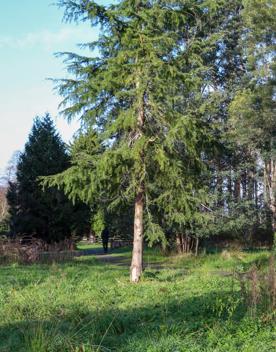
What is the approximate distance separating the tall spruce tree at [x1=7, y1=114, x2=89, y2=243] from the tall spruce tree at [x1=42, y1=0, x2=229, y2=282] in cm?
1296

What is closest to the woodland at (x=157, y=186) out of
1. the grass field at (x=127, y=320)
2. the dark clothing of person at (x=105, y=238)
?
the grass field at (x=127, y=320)

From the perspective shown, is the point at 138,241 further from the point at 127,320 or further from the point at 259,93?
the point at 259,93

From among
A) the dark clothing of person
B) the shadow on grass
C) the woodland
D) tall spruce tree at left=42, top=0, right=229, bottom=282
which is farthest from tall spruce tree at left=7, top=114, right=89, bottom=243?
the shadow on grass

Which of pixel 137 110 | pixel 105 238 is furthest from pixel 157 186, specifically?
pixel 105 238

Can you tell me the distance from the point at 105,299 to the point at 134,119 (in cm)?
507

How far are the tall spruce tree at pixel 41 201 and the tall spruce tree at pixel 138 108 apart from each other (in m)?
13.0

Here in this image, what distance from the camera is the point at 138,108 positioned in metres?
13.3

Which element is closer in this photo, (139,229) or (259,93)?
(139,229)

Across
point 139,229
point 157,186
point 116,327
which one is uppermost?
point 157,186

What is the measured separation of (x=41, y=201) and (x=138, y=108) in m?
15.1

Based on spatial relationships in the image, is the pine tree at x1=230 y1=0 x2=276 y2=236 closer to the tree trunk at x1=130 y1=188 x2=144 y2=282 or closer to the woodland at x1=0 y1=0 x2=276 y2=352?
the woodland at x1=0 y1=0 x2=276 y2=352

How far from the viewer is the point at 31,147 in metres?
27.8

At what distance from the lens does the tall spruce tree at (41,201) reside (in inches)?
1053

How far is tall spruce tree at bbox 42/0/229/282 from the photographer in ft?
42.2
